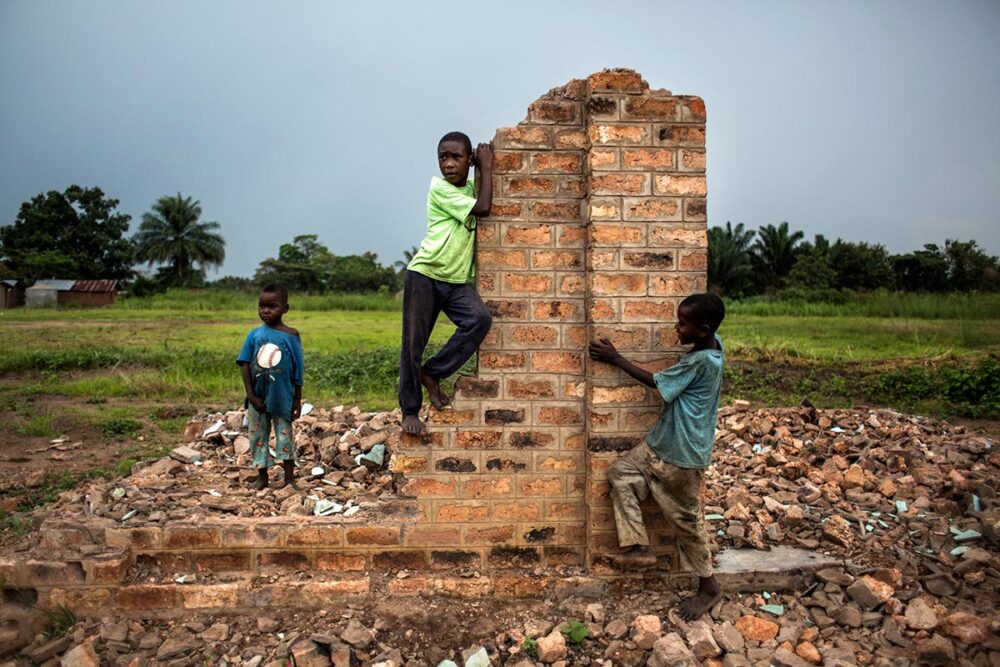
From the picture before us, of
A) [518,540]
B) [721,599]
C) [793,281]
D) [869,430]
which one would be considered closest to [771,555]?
[721,599]

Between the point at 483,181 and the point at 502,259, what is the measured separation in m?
0.38

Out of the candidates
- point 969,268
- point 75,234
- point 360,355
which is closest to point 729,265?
point 969,268

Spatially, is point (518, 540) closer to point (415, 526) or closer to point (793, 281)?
point (415, 526)

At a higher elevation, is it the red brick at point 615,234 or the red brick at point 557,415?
the red brick at point 615,234

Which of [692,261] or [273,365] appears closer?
[692,261]

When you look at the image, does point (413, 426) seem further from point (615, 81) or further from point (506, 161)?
point (615, 81)

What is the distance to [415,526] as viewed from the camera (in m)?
3.31

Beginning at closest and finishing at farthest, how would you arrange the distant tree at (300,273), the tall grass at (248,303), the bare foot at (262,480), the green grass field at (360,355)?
the bare foot at (262,480)
the green grass field at (360,355)
the tall grass at (248,303)
the distant tree at (300,273)

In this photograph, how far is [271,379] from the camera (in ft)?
13.3

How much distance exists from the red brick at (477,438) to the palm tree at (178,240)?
4512 centimetres

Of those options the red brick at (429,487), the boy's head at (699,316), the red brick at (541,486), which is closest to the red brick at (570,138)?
the boy's head at (699,316)

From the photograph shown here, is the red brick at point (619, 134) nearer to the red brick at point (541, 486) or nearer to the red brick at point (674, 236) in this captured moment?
the red brick at point (674, 236)

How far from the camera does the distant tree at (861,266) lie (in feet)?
92.8

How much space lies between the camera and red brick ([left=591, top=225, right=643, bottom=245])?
315 centimetres
